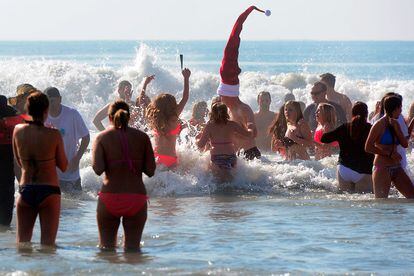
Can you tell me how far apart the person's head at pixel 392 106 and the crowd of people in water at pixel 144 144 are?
11 millimetres

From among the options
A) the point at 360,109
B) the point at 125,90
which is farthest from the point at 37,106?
the point at 125,90

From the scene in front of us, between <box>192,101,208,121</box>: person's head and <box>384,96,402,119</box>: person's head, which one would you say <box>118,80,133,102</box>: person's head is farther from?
<box>384,96,402,119</box>: person's head

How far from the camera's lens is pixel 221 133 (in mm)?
13625

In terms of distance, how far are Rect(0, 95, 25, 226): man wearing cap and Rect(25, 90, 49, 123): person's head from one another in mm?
1548

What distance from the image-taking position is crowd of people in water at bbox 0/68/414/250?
8836mm

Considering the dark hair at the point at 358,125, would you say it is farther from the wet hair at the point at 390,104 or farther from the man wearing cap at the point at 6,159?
the man wearing cap at the point at 6,159

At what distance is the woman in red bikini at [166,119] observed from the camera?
13.2m

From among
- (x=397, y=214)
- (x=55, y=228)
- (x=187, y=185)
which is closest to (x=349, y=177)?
(x=397, y=214)

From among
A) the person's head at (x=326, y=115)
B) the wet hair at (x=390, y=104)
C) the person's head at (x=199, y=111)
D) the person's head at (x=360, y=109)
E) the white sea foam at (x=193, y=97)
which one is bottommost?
the white sea foam at (x=193, y=97)

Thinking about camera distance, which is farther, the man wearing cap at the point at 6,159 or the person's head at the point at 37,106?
the man wearing cap at the point at 6,159

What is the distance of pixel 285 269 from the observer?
353 inches

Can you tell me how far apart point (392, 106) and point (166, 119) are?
2.93m

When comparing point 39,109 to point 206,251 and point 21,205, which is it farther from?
point 206,251

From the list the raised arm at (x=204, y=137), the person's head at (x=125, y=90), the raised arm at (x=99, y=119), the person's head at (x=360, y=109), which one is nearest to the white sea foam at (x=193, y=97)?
the raised arm at (x=99, y=119)
